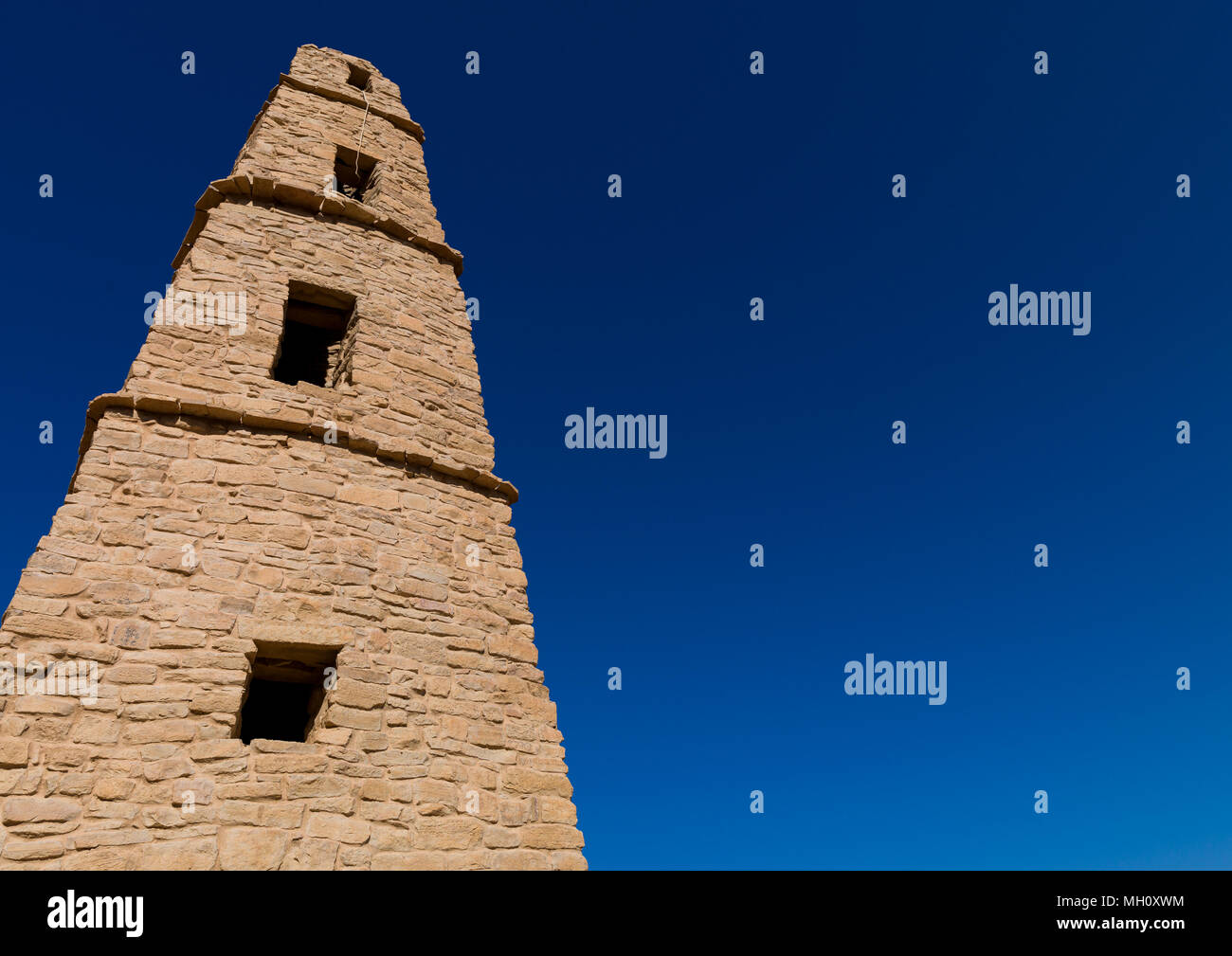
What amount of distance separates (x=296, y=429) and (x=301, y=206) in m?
3.80

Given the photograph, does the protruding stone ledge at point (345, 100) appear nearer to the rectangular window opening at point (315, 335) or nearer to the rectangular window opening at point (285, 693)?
the rectangular window opening at point (315, 335)

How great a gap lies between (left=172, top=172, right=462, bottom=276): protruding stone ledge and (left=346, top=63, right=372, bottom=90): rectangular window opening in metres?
4.41

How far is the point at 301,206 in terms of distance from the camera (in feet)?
29.3

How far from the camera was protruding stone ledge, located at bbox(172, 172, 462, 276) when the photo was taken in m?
8.35

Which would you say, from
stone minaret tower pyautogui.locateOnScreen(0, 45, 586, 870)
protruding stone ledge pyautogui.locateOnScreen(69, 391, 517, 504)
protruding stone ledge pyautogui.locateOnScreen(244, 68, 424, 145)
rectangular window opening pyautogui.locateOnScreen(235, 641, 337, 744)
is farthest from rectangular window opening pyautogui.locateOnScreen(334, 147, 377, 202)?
rectangular window opening pyautogui.locateOnScreen(235, 641, 337, 744)

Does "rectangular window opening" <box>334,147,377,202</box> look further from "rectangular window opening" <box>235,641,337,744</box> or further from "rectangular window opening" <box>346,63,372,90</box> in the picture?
"rectangular window opening" <box>235,641,337,744</box>

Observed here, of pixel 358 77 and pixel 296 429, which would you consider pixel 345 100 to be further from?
pixel 296 429

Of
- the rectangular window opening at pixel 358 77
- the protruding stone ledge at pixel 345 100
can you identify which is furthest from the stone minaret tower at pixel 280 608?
the rectangular window opening at pixel 358 77

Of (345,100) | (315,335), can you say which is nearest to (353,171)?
(345,100)

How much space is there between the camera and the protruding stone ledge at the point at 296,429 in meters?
6.22
